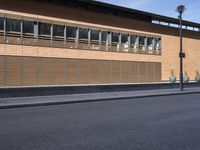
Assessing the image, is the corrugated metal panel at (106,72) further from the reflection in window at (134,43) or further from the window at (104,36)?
the reflection in window at (134,43)

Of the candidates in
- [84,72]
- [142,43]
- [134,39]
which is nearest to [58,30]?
[84,72]

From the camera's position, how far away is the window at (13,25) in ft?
83.7

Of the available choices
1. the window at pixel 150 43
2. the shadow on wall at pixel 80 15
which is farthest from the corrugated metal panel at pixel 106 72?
the window at pixel 150 43

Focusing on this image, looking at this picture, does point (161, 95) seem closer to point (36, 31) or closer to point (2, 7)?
point (36, 31)

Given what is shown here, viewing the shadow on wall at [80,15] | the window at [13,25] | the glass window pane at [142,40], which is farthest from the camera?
the glass window pane at [142,40]

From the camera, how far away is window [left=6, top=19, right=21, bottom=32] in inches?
1005

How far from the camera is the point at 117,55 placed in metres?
33.2

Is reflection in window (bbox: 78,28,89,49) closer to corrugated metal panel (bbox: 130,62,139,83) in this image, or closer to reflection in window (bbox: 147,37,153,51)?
corrugated metal panel (bbox: 130,62,139,83)

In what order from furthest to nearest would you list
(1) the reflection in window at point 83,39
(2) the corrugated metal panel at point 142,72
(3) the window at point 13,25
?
(2) the corrugated metal panel at point 142,72
(1) the reflection in window at point 83,39
(3) the window at point 13,25

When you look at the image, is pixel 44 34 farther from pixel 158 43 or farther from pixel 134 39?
pixel 158 43

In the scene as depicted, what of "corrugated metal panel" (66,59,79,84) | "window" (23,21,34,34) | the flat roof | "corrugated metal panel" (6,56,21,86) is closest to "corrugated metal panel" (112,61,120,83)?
"corrugated metal panel" (66,59,79,84)

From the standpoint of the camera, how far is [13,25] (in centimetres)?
2584

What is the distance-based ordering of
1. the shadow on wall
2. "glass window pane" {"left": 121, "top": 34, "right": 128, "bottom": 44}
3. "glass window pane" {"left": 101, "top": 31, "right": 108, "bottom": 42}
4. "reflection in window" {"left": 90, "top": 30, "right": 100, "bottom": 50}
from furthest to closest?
"glass window pane" {"left": 121, "top": 34, "right": 128, "bottom": 44} < "glass window pane" {"left": 101, "top": 31, "right": 108, "bottom": 42} < "reflection in window" {"left": 90, "top": 30, "right": 100, "bottom": 50} < the shadow on wall

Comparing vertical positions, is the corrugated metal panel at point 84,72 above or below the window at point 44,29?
below
